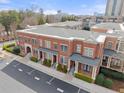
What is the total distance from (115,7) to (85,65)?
110941 mm

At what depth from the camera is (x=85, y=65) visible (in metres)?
20.3

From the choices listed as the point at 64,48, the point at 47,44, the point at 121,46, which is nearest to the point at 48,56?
the point at 47,44

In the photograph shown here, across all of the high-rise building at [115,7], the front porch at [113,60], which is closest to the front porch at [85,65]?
the front porch at [113,60]

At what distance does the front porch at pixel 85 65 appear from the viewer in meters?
18.9

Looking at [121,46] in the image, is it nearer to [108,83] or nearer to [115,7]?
[108,83]

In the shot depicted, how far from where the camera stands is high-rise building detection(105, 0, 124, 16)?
10470cm

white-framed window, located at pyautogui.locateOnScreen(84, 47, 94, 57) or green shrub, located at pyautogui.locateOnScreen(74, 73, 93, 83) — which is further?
white-framed window, located at pyautogui.locateOnScreen(84, 47, 94, 57)

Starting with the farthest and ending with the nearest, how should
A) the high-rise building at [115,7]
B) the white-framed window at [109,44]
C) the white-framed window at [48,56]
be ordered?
1. the high-rise building at [115,7]
2. the white-framed window at [48,56]
3. the white-framed window at [109,44]

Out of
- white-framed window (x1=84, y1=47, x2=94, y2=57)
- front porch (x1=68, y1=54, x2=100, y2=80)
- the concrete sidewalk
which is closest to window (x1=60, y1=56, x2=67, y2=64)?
front porch (x1=68, y1=54, x2=100, y2=80)

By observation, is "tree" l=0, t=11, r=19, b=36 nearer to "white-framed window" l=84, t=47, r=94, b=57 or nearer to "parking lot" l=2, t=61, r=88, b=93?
"parking lot" l=2, t=61, r=88, b=93

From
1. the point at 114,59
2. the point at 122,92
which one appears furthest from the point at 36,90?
the point at 114,59

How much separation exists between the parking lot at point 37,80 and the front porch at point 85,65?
3.69 metres

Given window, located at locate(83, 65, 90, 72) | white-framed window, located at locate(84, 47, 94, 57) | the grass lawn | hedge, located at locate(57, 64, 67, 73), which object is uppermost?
white-framed window, located at locate(84, 47, 94, 57)

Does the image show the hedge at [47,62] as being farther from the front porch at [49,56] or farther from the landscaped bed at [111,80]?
the landscaped bed at [111,80]
